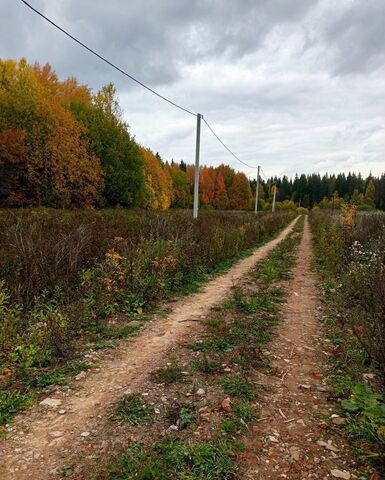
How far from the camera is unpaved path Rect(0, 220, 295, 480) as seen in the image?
2.51 m

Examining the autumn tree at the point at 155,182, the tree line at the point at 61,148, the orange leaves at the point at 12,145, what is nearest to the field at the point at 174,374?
the tree line at the point at 61,148

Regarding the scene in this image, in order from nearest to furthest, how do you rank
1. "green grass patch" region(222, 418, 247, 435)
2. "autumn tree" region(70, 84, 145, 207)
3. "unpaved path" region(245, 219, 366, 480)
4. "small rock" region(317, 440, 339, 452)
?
"unpaved path" region(245, 219, 366, 480) < "small rock" region(317, 440, 339, 452) < "green grass patch" region(222, 418, 247, 435) < "autumn tree" region(70, 84, 145, 207)

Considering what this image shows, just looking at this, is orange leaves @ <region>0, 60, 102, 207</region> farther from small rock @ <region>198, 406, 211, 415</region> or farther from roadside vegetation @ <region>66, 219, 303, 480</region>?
small rock @ <region>198, 406, 211, 415</region>

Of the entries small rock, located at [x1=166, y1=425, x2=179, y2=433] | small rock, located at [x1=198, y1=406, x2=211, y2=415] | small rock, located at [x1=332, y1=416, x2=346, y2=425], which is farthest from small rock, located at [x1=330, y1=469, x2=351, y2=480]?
small rock, located at [x1=166, y1=425, x2=179, y2=433]

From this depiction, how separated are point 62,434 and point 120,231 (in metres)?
7.01

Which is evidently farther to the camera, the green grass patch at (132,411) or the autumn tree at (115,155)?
the autumn tree at (115,155)

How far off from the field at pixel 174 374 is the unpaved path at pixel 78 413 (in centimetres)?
1

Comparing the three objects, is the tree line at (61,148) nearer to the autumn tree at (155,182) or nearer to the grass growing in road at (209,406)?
the autumn tree at (155,182)

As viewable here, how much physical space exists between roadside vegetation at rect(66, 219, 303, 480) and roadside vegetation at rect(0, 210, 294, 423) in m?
1.09

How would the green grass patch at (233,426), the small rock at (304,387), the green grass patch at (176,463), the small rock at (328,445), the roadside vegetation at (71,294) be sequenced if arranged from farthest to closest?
the roadside vegetation at (71,294)
the small rock at (304,387)
the green grass patch at (233,426)
the small rock at (328,445)
the green grass patch at (176,463)

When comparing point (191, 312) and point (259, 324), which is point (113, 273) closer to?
point (191, 312)

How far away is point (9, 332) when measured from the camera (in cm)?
396

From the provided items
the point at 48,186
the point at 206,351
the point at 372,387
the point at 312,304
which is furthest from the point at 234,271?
the point at 48,186

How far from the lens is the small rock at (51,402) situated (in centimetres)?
327
